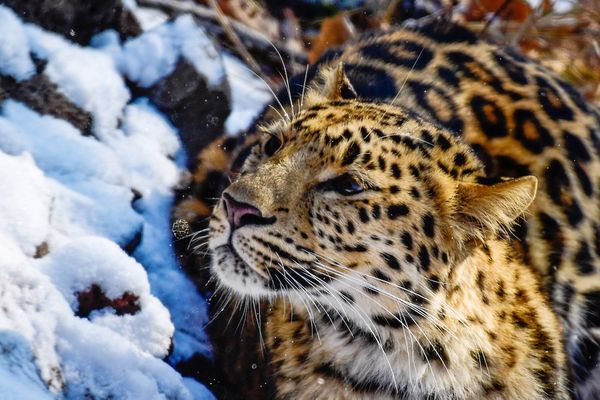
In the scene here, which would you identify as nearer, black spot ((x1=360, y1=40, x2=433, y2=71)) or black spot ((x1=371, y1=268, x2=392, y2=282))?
black spot ((x1=371, y1=268, x2=392, y2=282))

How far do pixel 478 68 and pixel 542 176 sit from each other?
667 millimetres

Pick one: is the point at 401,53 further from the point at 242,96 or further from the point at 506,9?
the point at 506,9

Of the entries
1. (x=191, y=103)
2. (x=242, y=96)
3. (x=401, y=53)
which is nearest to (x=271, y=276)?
(x=401, y=53)

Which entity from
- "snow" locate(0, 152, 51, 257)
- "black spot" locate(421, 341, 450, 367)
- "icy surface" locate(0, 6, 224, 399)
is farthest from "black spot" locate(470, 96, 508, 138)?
"snow" locate(0, 152, 51, 257)

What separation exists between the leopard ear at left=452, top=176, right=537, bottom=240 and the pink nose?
70cm

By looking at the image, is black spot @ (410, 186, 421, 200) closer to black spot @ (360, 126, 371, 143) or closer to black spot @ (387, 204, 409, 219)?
black spot @ (387, 204, 409, 219)

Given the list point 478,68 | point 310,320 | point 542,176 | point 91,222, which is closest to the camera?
point 310,320

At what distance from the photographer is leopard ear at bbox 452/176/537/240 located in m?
2.90

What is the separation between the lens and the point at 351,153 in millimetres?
2994

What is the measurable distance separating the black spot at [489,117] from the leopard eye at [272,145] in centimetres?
121

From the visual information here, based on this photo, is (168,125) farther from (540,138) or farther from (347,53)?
(540,138)

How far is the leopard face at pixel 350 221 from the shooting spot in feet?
9.54

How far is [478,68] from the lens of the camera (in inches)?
170

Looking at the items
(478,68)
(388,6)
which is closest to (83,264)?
(478,68)
